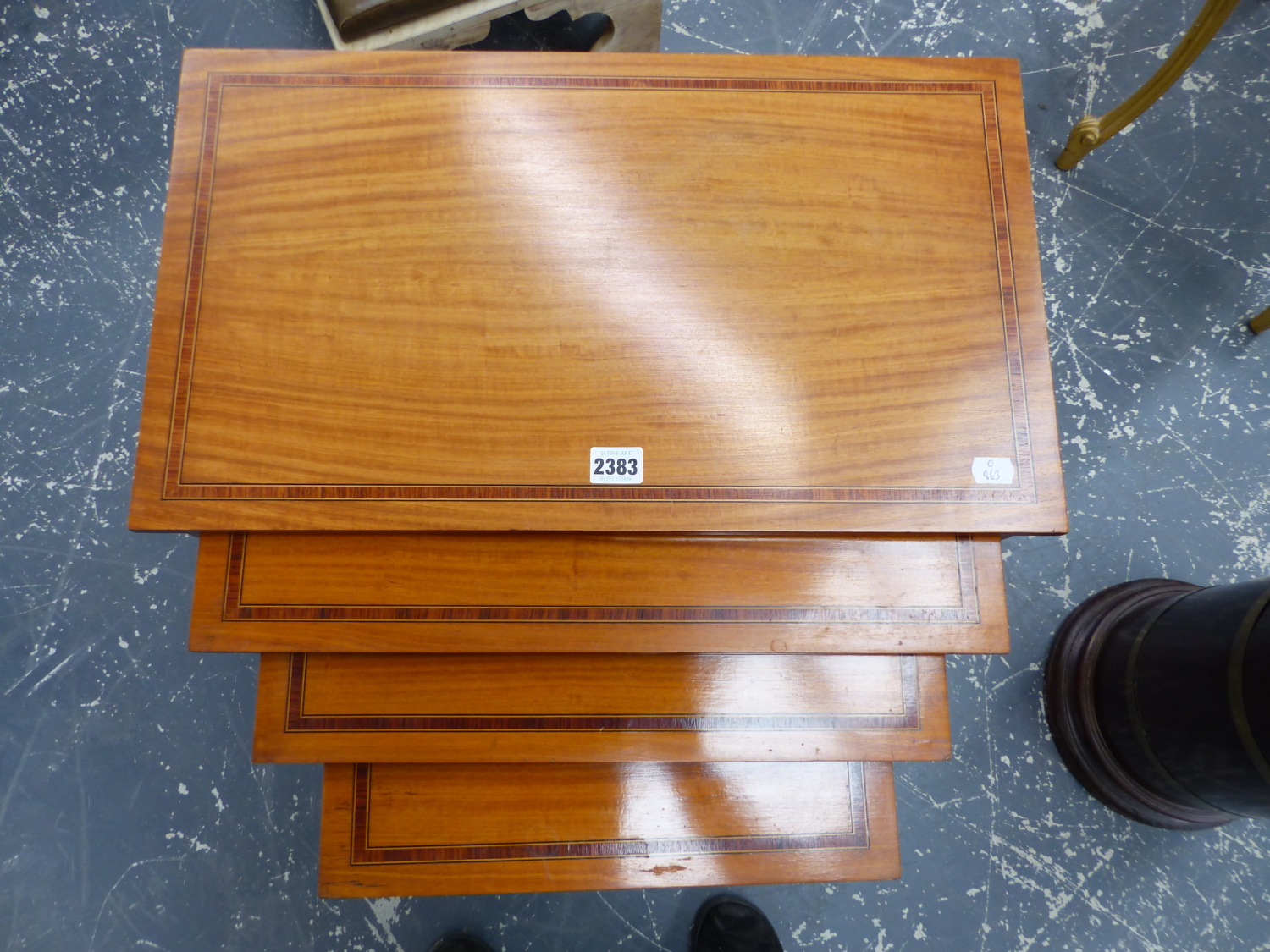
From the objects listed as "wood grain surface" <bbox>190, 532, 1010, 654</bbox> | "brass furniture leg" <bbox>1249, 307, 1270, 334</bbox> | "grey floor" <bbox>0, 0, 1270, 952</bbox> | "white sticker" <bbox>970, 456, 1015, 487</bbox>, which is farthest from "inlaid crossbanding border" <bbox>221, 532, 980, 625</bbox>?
"brass furniture leg" <bbox>1249, 307, 1270, 334</bbox>

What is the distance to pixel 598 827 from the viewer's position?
1.20 meters

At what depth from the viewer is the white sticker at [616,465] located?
1.08m

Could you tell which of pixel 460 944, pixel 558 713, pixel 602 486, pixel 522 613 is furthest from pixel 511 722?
pixel 460 944

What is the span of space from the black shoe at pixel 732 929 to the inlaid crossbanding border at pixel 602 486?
0.81m

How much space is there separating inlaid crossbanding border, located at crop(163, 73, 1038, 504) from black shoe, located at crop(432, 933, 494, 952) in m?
0.85

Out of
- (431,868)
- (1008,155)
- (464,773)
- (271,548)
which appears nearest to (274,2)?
(271,548)

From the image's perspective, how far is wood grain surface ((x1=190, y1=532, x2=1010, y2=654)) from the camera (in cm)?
108

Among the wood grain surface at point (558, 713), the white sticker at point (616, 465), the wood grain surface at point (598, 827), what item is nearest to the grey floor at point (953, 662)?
the wood grain surface at point (598, 827)

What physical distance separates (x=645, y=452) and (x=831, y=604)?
35cm

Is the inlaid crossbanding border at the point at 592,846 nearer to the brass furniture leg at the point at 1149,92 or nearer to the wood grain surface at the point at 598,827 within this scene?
the wood grain surface at the point at 598,827

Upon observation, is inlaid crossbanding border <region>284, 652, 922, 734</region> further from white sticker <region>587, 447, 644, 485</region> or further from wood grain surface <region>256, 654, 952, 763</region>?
white sticker <region>587, 447, 644, 485</region>

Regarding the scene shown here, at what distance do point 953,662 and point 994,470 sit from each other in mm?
562

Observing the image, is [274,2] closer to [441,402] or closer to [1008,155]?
[441,402]

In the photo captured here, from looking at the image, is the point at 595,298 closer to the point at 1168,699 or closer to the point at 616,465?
the point at 616,465
